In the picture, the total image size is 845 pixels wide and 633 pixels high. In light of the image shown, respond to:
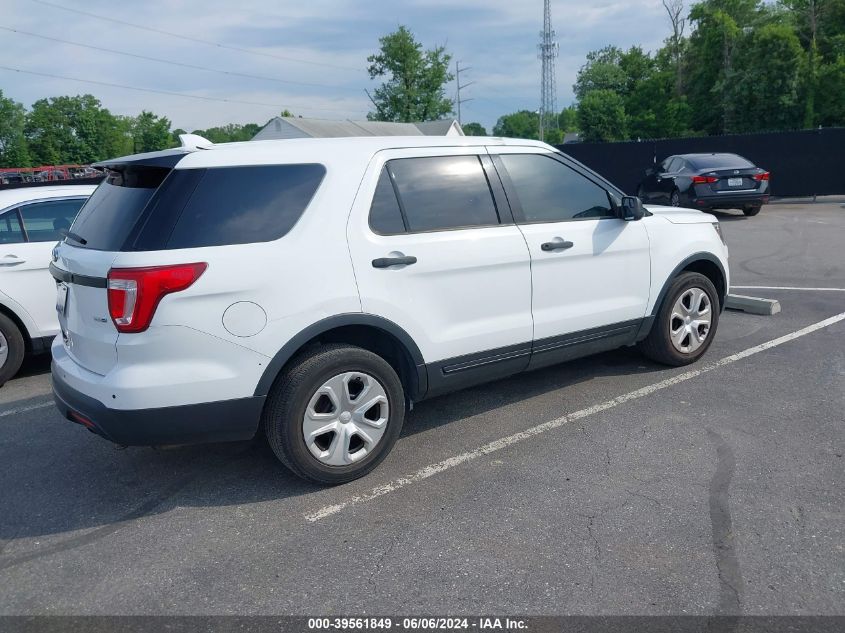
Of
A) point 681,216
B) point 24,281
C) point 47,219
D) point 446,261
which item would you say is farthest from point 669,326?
point 47,219

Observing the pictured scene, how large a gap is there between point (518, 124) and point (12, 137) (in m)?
110

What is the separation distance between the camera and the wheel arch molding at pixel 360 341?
364cm

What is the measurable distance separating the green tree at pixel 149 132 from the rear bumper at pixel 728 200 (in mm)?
94553

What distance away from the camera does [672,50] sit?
68.9 m

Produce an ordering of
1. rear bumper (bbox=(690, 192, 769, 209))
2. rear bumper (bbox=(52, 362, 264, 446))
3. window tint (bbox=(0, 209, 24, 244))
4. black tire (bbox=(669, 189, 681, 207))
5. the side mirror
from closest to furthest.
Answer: rear bumper (bbox=(52, 362, 264, 446)) < the side mirror < window tint (bbox=(0, 209, 24, 244)) < rear bumper (bbox=(690, 192, 769, 209)) < black tire (bbox=(669, 189, 681, 207))

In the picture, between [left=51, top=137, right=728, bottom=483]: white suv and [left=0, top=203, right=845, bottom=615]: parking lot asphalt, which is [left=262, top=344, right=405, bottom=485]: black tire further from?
[left=0, top=203, right=845, bottom=615]: parking lot asphalt

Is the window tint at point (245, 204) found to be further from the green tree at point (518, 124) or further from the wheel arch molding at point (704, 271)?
the green tree at point (518, 124)

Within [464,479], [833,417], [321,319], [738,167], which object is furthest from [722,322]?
[738,167]

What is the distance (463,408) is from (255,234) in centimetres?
213

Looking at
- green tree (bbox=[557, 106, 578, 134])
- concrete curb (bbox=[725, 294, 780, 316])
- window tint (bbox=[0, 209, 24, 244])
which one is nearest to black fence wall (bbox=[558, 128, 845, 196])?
concrete curb (bbox=[725, 294, 780, 316])

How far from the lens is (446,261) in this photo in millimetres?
4160

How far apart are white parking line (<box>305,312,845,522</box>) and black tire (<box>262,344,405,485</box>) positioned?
185mm

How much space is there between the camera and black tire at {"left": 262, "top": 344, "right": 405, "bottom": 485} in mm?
3676

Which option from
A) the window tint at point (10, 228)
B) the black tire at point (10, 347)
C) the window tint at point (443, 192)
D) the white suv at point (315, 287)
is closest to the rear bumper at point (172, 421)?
the white suv at point (315, 287)
